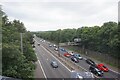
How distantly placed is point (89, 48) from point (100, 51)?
862cm

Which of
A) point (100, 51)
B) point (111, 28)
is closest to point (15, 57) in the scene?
point (111, 28)

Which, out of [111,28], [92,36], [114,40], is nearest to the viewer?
[114,40]

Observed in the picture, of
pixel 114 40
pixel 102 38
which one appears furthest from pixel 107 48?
pixel 114 40

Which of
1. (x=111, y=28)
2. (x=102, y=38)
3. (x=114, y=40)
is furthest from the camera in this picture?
(x=102, y=38)

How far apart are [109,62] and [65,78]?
1682cm

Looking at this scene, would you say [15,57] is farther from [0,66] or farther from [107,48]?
[107,48]

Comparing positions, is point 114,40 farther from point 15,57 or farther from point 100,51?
point 15,57

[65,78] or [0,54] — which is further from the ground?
[0,54]

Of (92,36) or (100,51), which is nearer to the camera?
(100,51)

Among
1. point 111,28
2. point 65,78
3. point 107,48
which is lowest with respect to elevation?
point 65,78

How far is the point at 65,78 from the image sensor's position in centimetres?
3812

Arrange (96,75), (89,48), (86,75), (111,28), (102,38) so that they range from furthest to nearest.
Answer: (89,48) < (102,38) < (111,28) < (96,75) < (86,75)

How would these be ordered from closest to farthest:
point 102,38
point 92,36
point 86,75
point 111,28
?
point 86,75, point 111,28, point 102,38, point 92,36

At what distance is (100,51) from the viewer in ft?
191
